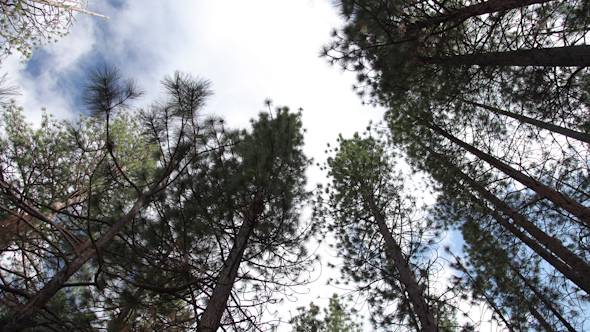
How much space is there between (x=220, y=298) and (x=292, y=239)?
1.53 meters

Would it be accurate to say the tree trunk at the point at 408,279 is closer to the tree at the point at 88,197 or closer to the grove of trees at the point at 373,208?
the grove of trees at the point at 373,208

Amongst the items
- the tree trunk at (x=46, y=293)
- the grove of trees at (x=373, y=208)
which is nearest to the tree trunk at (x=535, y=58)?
the grove of trees at (x=373, y=208)

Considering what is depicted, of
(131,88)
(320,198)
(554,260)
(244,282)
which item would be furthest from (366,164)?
(131,88)

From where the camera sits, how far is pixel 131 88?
3209 mm

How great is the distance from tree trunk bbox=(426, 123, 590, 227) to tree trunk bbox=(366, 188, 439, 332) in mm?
2632

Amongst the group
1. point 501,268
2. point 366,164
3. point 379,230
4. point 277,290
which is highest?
point 366,164

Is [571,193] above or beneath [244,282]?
above

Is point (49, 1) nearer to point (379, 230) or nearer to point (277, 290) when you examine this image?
point (277, 290)

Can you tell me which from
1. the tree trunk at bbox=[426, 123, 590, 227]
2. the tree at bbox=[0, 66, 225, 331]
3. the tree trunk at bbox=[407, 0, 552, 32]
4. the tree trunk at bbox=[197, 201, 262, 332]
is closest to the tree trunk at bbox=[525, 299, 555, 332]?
the tree trunk at bbox=[426, 123, 590, 227]

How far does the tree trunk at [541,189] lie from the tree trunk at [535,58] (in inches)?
67.8

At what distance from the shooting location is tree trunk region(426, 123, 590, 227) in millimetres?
4029

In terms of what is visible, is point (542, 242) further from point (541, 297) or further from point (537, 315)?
point (537, 315)

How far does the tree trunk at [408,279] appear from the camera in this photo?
4492 mm

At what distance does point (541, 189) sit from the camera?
4.61 meters
